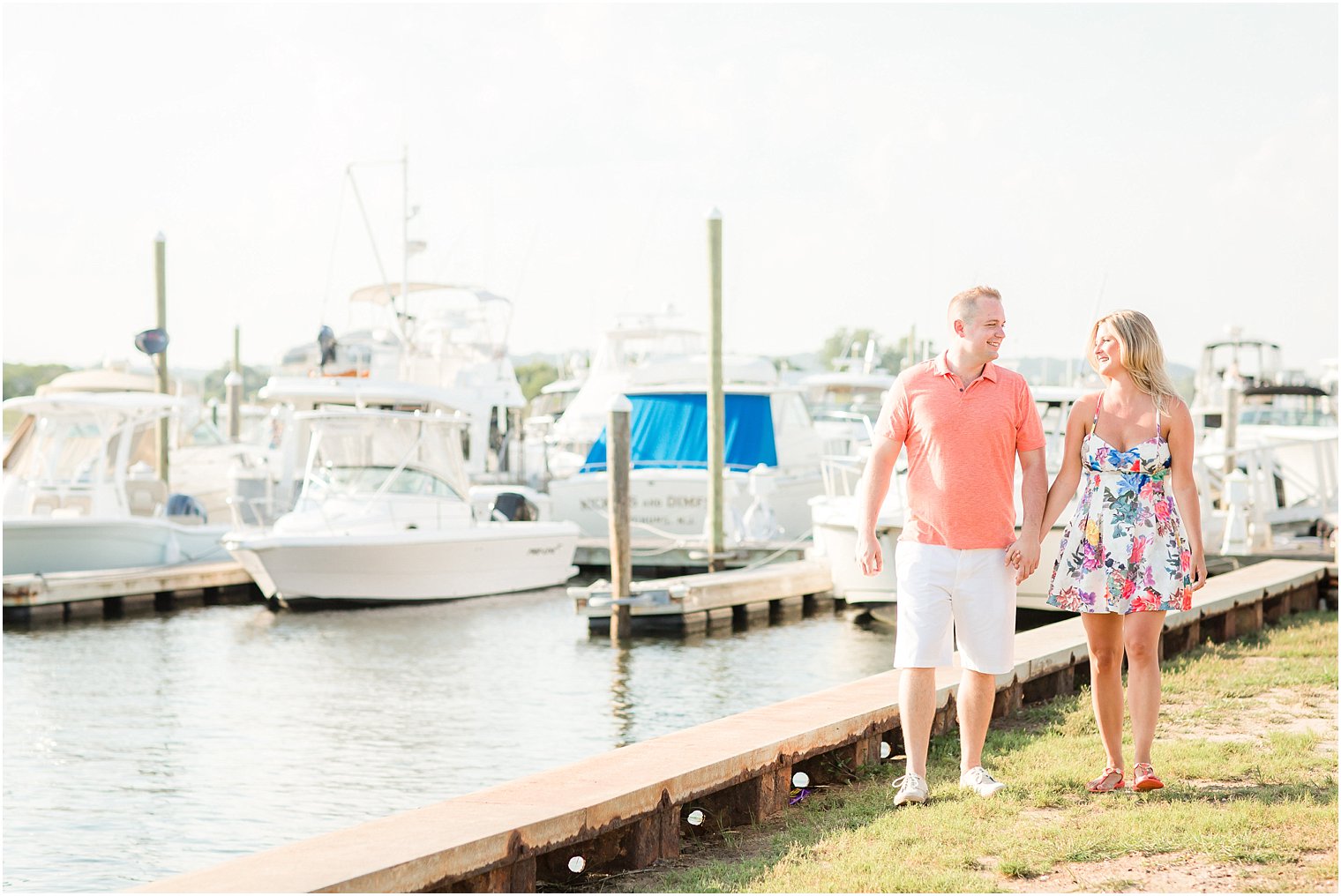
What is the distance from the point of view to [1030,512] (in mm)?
5520

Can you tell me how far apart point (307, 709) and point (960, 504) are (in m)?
8.86

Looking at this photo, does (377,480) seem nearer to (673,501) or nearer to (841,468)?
(841,468)

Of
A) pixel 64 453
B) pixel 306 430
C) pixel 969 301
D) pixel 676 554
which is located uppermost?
pixel 969 301

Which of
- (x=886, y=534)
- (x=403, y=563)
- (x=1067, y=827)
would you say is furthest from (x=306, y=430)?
(x=1067, y=827)

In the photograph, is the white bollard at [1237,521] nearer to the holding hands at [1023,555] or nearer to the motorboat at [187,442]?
the holding hands at [1023,555]

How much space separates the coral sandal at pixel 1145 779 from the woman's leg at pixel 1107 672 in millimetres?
97

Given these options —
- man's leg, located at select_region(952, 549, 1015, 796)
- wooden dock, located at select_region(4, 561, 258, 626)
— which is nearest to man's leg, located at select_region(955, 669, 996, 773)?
man's leg, located at select_region(952, 549, 1015, 796)

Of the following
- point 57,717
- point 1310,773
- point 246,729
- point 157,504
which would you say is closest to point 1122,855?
point 1310,773

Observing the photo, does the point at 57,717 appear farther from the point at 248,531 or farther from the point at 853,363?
the point at 853,363

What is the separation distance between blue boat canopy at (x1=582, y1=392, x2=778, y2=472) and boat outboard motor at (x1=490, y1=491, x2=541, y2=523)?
3431mm

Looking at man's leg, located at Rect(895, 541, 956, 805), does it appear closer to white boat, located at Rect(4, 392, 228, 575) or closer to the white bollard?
the white bollard

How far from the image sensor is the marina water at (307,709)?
8.73m

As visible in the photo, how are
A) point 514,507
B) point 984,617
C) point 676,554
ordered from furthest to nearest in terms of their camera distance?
1. point 514,507
2. point 676,554
3. point 984,617

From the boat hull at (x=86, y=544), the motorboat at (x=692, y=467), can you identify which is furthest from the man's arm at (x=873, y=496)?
the motorboat at (x=692, y=467)
